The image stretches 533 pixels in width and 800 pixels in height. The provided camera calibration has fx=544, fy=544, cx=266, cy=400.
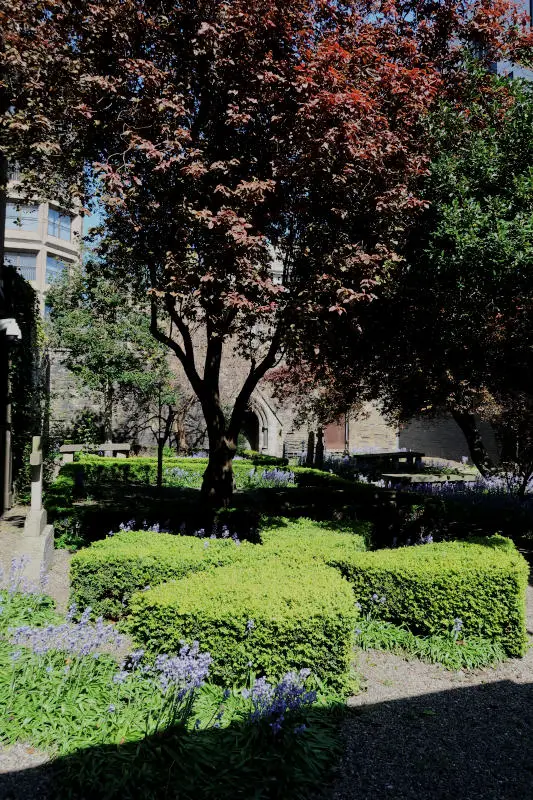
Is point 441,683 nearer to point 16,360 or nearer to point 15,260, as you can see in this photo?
point 16,360

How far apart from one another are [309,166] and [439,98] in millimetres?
2821

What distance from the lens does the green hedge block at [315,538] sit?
228 inches

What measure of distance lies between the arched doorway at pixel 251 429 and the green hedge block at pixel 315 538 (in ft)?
56.7

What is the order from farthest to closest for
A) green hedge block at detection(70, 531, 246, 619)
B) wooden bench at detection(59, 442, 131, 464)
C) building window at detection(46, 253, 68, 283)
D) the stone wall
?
building window at detection(46, 253, 68, 283) < the stone wall < wooden bench at detection(59, 442, 131, 464) < green hedge block at detection(70, 531, 246, 619)

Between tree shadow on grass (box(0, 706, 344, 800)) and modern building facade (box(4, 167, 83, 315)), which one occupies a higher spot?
modern building facade (box(4, 167, 83, 315))

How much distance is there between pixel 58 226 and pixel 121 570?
3242cm

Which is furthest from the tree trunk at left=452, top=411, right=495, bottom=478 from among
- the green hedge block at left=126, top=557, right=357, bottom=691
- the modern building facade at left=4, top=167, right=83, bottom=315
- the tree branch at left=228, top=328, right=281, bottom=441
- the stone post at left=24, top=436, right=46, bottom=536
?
the modern building facade at left=4, top=167, right=83, bottom=315

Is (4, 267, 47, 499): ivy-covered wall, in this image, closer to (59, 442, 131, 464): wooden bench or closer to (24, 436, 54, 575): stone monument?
(59, 442, 131, 464): wooden bench

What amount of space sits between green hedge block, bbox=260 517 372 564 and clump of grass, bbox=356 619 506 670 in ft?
2.52

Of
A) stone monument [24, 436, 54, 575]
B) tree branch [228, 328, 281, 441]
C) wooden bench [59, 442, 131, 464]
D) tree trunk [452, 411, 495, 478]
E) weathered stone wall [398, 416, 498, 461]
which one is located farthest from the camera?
weathered stone wall [398, 416, 498, 461]

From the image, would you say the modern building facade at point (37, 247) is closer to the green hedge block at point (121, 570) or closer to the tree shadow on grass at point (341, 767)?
the green hedge block at point (121, 570)

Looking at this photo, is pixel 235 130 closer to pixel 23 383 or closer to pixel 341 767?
pixel 341 767

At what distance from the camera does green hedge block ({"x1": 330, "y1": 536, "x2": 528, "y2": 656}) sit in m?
5.21

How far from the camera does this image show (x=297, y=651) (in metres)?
4.09
